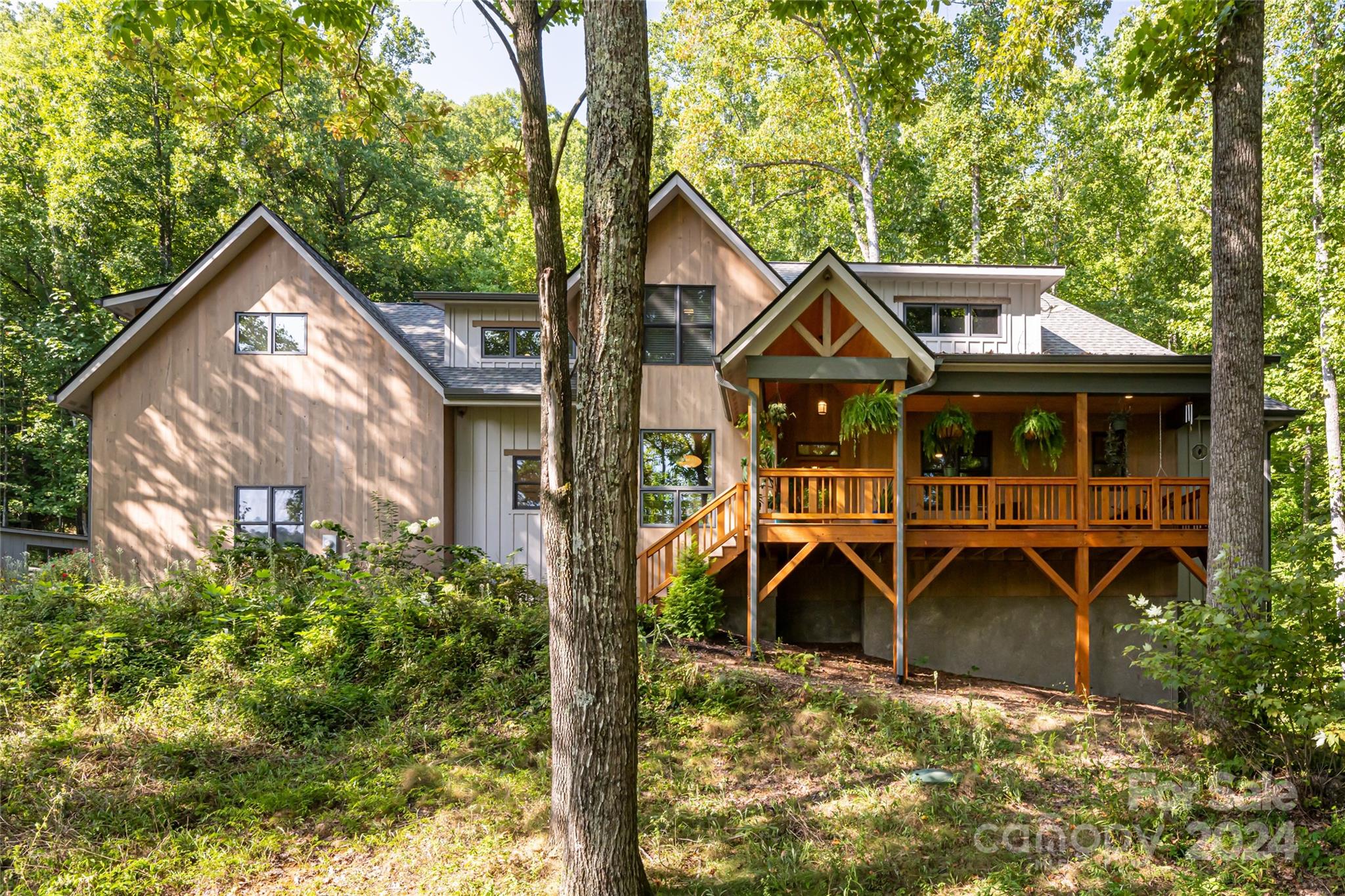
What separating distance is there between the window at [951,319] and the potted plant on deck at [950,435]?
242 cm

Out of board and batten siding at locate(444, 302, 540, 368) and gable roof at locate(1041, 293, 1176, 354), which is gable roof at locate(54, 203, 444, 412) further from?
gable roof at locate(1041, 293, 1176, 354)

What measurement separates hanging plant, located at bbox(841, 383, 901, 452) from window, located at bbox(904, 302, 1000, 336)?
5.04 metres

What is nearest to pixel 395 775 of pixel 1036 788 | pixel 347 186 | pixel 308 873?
pixel 308 873

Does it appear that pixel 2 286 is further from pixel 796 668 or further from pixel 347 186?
pixel 796 668

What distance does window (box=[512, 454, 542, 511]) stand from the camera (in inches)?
494

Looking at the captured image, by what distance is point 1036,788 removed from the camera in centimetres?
618

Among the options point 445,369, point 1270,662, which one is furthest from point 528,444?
point 1270,662

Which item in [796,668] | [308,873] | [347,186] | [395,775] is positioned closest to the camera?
[308,873]

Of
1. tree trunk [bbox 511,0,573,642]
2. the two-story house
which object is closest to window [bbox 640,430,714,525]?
the two-story house

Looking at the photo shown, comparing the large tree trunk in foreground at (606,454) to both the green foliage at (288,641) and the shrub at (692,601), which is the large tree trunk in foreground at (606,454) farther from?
the shrub at (692,601)

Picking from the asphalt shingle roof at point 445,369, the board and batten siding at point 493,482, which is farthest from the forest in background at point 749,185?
the board and batten siding at point 493,482

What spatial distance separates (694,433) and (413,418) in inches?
196

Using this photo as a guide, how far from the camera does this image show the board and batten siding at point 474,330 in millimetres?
13117

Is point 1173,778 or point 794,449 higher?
point 794,449
